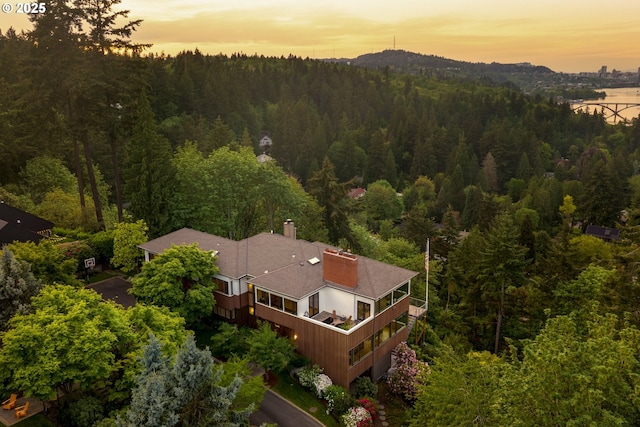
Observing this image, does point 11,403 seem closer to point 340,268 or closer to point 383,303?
point 340,268

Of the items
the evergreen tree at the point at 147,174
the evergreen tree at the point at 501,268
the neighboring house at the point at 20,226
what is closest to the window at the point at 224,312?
the evergreen tree at the point at 147,174

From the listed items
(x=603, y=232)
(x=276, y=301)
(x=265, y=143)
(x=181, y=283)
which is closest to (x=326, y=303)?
(x=276, y=301)

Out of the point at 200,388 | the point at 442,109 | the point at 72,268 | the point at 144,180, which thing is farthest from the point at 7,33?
the point at 442,109

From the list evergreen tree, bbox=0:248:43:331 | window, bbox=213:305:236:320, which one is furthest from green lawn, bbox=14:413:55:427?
window, bbox=213:305:236:320

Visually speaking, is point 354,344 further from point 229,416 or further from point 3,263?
point 3,263

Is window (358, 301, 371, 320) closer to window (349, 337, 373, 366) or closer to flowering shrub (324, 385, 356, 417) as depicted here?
window (349, 337, 373, 366)

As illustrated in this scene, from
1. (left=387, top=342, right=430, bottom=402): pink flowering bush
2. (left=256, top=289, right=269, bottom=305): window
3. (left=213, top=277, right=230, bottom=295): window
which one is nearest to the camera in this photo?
(left=387, top=342, right=430, bottom=402): pink flowering bush
